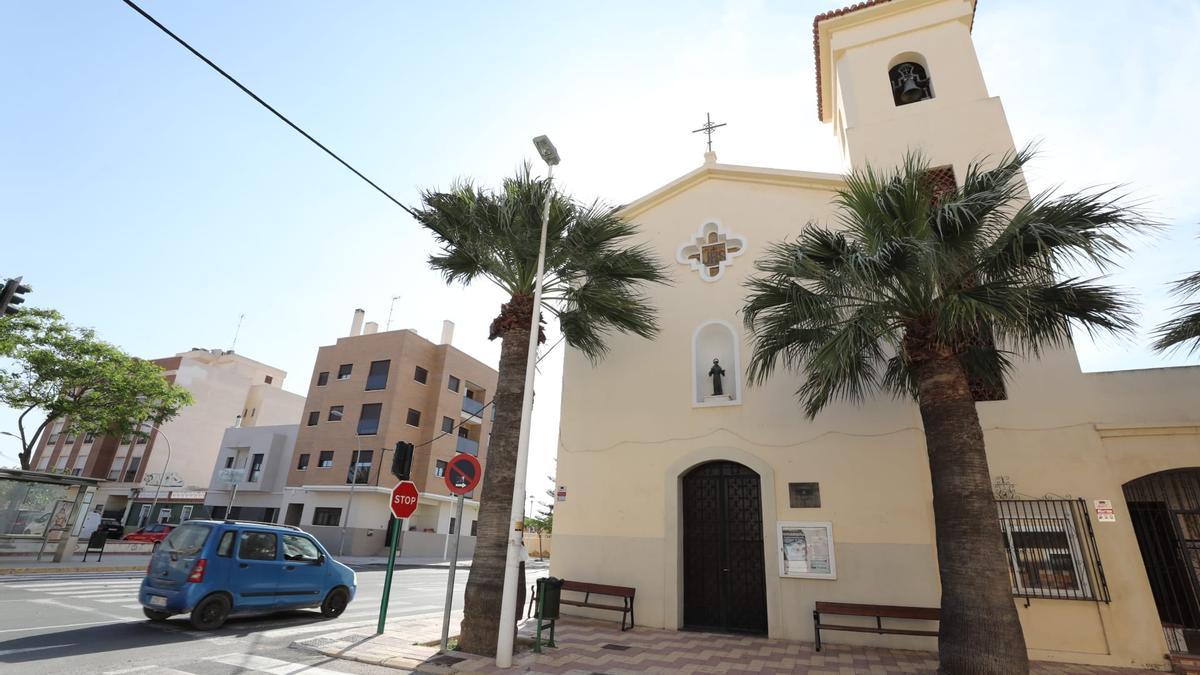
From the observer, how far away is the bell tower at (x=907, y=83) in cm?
1210

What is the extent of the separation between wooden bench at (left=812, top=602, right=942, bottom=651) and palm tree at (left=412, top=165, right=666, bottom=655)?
5.17 metres

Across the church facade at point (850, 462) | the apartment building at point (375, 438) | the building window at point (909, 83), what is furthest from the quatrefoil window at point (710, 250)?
the apartment building at point (375, 438)

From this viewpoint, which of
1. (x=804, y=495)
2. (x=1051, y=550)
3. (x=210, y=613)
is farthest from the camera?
(x=804, y=495)

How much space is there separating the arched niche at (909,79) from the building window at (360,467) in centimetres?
3103

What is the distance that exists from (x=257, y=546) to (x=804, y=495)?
30.8 feet

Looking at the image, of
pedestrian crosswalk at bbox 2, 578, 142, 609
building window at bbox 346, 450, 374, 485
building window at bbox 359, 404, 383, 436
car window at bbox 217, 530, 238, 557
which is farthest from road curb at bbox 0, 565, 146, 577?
building window at bbox 359, 404, 383, 436

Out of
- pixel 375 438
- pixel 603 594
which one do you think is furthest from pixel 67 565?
pixel 603 594

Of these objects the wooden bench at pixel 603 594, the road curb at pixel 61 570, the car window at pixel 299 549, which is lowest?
the road curb at pixel 61 570

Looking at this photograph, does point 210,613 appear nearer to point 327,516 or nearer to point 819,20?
point 819,20

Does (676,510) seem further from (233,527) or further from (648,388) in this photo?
(233,527)

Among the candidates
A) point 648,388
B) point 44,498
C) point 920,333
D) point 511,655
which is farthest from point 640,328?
point 44,498

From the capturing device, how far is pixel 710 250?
490 inches

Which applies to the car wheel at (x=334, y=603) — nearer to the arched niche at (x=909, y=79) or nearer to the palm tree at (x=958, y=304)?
the palm tree at (x=958, y=304)

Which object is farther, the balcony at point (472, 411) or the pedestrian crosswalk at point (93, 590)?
the balcony at point (472, 411)
